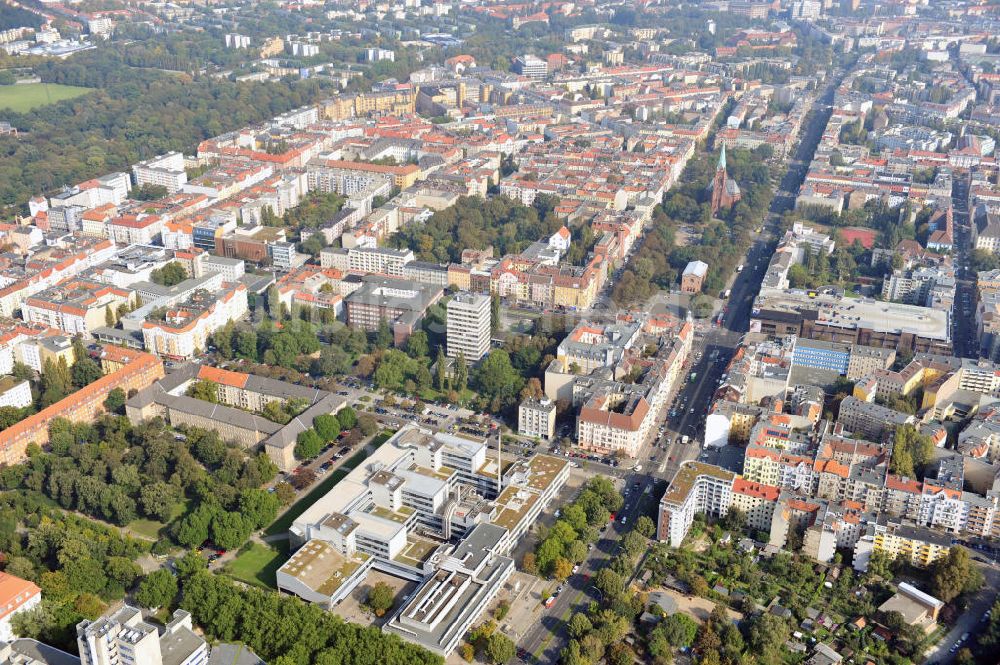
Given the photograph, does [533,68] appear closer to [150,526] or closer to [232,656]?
[150,526]

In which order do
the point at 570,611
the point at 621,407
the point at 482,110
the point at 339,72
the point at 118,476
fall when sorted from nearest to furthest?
the point at 570,611 < the point at 118,476 < the point at 621,407 < the point at 482,110 < the point at 339,72

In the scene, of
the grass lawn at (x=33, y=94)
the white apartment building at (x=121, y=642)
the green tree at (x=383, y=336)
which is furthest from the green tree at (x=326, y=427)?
the grass lawn at (x=33, y=94)

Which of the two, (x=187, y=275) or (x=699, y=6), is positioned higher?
(x=699, y=6)

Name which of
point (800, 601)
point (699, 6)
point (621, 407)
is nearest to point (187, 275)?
point (621, 407)

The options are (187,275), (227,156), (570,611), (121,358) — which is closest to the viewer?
(570,611)

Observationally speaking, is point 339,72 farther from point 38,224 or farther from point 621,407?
Result: point 621,407

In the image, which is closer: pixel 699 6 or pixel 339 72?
pixel 339 72
